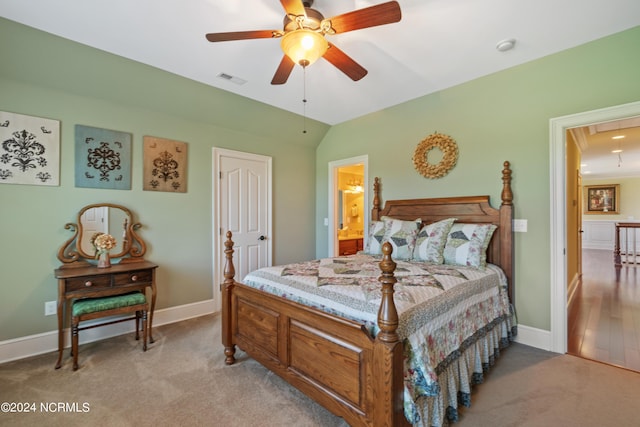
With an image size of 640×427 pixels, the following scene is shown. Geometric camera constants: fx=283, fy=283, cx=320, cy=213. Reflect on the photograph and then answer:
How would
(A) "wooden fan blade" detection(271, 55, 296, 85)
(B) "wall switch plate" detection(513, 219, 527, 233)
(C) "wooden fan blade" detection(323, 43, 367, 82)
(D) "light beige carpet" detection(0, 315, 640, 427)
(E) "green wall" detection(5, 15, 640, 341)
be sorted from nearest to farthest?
(D) "light beige carpet" detection(0, 315, 640, 427), (C) "wooden fan blade" detection(323, 43, 367, 82), (A) "wooden fan blade" detection(271, 55, 296, 85), (E) "green wall" detection(5, 15, 640, 341), (B) "wall switch plate" detection(513, 219, 527, 233)

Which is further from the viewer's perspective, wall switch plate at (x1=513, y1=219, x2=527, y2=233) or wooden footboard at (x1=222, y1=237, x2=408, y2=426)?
wall switch plate at (x1=513, y1=219, x2=527, y2=233)

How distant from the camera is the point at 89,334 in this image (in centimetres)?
287

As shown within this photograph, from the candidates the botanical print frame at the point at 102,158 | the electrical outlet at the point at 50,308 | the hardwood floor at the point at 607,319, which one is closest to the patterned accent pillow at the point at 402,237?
→ the hardwood floor at the point at 607,319

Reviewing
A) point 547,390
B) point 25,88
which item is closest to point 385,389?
point 547,390

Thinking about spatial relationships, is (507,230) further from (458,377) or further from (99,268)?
(99,268)

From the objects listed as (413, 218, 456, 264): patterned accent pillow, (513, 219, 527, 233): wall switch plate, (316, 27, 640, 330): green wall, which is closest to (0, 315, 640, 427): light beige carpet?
(316, 27, 640, 330): green wall

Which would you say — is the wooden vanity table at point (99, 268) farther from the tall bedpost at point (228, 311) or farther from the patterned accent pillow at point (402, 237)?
the patterned accent pillow at point (402, 237)

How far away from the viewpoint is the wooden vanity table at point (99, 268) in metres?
2.44

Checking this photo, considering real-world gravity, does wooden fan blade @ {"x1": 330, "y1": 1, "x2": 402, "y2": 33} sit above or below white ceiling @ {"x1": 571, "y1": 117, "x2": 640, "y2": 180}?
below

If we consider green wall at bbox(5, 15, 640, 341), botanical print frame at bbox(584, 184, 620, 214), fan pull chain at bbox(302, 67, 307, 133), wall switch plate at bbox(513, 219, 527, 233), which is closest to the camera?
green wall at bbox(5, 15, 640, 341)

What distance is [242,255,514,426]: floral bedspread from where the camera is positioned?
1.47 meters

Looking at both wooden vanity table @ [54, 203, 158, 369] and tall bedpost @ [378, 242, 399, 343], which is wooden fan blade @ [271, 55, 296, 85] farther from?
wooden vanity table @ [54, 203, 158, 369]

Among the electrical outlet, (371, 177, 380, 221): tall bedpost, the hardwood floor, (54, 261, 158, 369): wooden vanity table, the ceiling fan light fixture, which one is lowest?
the hardwood floor

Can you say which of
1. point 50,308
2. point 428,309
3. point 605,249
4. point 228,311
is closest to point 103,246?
point 50,308
